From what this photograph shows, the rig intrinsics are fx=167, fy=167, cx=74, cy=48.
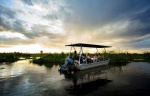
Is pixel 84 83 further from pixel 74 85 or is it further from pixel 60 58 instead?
pixel 60 58

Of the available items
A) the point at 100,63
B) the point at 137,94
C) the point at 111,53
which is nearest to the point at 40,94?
the point at 137,94

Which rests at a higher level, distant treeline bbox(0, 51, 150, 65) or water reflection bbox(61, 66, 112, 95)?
distant treeline bbox(0, 51, 150, 65)

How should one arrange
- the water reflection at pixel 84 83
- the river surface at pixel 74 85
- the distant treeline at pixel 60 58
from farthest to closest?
1. the distant treeline at pixel 60 58
2. the water reflection at pixel 84 83
3. the river surface at pixel 74 85

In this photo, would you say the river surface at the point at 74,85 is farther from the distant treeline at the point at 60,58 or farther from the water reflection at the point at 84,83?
the distant treeline at the point at 60,58

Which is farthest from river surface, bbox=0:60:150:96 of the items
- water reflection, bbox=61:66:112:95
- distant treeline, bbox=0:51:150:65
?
distant treeline, bbox=0:51:150:65

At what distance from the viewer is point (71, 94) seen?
10812mm

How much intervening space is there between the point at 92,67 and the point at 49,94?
54.7 feet

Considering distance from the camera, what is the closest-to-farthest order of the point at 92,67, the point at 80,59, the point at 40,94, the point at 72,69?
the point at 40,94 < the point at 72,69 < the point at 80,59 < the point at 92,67

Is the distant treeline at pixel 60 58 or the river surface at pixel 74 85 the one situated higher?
the distant treeline at pixel 60 58

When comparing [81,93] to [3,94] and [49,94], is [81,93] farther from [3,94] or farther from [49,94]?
[3,94]

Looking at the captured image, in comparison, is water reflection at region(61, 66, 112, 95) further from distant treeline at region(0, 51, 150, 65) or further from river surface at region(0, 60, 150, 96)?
distant treeline at region(0, 51, 150, 65)

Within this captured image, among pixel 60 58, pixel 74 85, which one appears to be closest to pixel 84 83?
pixel 74 85

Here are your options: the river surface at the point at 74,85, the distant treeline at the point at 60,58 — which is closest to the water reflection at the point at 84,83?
the river surface at the point at 74,85

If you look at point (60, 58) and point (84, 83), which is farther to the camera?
point (60, 58)
